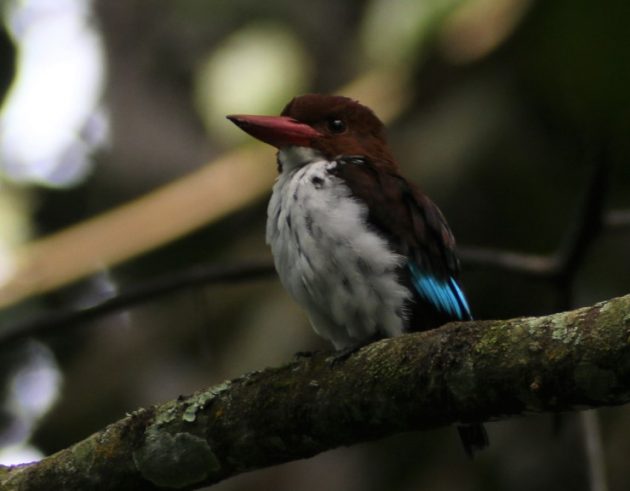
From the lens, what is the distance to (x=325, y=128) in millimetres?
4164

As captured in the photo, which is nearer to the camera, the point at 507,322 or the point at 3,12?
the point at 507,322

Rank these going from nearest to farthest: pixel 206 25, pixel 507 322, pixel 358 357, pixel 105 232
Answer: pixel 507 322 → pixel 358 357 → pixel 105 232 → pixel 206 25

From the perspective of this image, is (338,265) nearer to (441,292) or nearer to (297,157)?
(441,292)

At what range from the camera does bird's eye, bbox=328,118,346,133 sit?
13.7 ft

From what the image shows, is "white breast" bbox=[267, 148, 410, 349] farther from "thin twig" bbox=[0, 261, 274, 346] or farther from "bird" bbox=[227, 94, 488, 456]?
"thin twig" bbox=[0, 261, 274, 346]

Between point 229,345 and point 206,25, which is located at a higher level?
point 206,25

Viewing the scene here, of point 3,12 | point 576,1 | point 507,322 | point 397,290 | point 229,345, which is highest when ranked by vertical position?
point 3,12

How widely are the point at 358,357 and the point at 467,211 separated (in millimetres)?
3992

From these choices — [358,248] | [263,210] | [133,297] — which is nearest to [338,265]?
[358,248]

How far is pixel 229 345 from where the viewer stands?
6137 mm

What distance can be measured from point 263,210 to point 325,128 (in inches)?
94.9

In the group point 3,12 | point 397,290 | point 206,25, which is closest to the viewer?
point 397,290

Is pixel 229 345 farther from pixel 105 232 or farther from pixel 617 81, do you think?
pixel 617 81

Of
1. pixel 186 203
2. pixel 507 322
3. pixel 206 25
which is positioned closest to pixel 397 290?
pixel 507 322
